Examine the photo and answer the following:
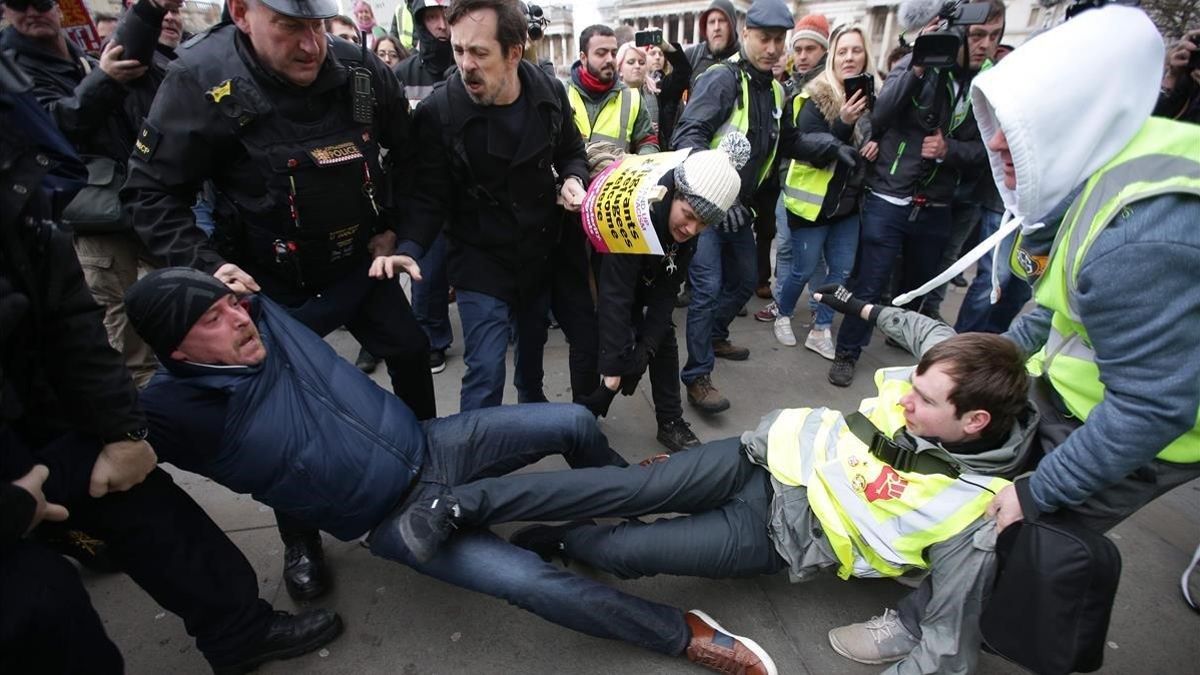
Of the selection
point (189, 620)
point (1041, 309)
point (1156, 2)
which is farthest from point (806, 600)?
point (1156, 2)

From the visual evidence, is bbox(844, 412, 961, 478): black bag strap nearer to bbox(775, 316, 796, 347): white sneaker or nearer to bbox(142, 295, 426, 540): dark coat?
bbox(142, 295, 426, 540): dark coat

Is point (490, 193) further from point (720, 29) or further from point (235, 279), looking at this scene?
point (720, 29)

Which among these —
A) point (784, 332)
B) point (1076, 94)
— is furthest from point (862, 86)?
point (1076, 94)

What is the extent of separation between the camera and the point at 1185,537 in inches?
93.0

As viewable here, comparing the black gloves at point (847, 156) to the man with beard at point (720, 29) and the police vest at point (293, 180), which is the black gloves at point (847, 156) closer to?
the man with beard at point (720, 29)

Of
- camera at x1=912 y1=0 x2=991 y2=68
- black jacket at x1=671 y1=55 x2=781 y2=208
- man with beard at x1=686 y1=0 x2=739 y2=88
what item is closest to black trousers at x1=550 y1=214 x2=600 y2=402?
black jacket at x1=671 y1=55 x2=781 y2=208

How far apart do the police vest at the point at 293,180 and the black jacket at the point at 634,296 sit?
0.95 metres

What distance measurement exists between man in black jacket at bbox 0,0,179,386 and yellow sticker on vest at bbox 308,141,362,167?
0.95m

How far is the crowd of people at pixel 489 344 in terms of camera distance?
1.27 meters

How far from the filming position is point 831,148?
335cm

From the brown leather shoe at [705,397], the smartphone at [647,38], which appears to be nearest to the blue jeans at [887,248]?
the brown leather shoe at [705,397]

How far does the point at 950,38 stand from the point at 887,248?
3.67ft

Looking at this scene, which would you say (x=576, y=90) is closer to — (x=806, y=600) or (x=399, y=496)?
(x=399, y=496)

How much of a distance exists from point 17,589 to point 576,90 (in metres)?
3.49
